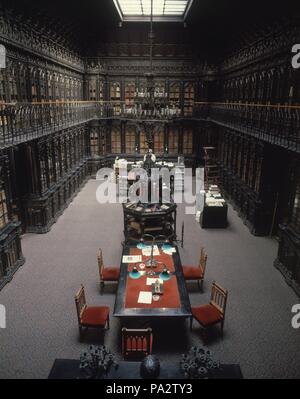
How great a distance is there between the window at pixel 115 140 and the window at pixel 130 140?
0.46 meters

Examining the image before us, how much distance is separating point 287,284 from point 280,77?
570 centimetres

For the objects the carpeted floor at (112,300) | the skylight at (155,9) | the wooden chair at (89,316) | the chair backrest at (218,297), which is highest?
the skylight at (155,9)

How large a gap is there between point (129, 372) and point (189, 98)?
17170 mm

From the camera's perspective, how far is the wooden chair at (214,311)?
19.8ft

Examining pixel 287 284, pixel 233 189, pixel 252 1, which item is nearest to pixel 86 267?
pixel 287 284

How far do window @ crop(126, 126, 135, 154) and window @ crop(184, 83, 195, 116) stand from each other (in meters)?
3.13

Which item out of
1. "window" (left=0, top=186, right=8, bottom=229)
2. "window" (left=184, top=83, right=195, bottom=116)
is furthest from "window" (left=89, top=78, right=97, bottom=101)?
"window" (left=0, top=186, right=8, bottom=229)

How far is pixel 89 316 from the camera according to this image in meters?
6.16

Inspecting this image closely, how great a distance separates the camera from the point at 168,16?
17.2 metres

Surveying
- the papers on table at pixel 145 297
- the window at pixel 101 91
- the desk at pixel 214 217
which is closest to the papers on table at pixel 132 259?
the papers on table at pixel 145 297

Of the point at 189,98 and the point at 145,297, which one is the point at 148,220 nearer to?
the point at 145,297

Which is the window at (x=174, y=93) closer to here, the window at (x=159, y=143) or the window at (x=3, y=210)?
the window at (x=159, y=143)

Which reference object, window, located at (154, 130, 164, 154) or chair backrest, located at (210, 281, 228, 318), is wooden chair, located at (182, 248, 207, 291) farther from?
window, located at (154, 130, 164, 154)

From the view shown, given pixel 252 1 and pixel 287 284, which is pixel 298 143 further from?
pixel 252 1
